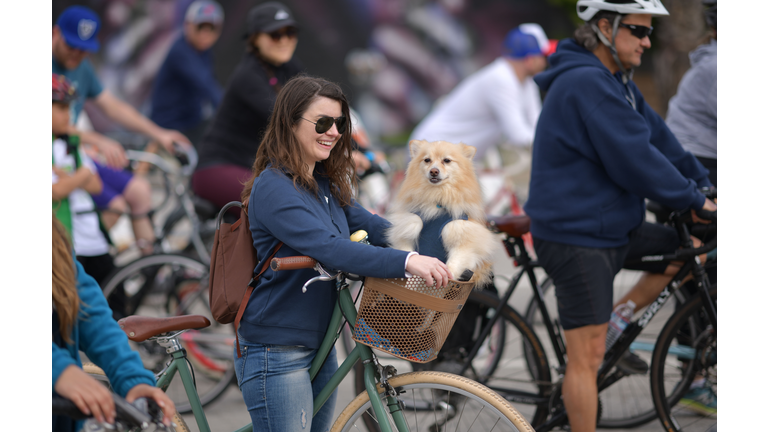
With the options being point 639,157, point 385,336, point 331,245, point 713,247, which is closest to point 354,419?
point 385,336

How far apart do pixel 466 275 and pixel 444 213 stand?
1.04 ft

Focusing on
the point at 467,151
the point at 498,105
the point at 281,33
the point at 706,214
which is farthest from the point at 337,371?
the point at 498,105

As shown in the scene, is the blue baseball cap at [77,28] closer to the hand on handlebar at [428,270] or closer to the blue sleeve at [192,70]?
the blue sleeve at [192,70]

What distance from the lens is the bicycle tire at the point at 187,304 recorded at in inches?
163

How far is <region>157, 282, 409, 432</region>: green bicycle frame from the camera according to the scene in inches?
89.0

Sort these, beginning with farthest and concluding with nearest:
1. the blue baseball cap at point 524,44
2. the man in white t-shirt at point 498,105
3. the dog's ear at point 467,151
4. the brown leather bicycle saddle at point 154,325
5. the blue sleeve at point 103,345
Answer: the blue baseball cap at point 524,44 < the man in white t-shirt at point 498,105 < the dog's ear at point 467,151 < the brown leather bicycle saddle at point 154,325 < the blue sleeve at point 103,345

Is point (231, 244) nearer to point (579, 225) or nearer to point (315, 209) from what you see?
point (315, 209)

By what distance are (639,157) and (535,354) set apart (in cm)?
112

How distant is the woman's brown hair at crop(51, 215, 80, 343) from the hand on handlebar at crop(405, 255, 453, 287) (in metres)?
0.91

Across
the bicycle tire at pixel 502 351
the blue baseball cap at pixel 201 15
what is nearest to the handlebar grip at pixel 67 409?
the bicycle tire at pixel 502 351

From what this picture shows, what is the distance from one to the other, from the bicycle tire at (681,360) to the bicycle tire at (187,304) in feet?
7.55

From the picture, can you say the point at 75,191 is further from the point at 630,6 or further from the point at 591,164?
the point at 630,6

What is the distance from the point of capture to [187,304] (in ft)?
13.6

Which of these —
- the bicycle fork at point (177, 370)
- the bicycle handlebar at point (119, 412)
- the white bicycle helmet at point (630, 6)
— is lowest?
the bicycle fork at point (177, 370)
